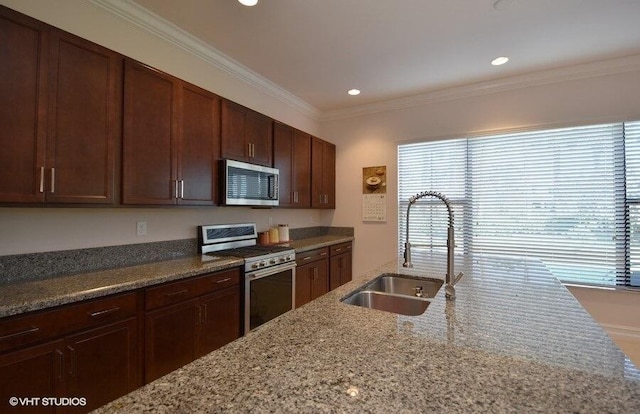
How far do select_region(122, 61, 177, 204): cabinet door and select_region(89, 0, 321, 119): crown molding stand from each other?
549mm

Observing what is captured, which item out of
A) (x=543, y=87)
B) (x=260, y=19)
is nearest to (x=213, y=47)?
(x=260, y=19)

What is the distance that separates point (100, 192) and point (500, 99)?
161 inches

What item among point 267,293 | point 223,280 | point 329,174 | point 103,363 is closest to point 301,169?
point 329,174

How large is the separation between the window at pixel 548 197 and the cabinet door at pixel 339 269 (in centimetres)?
104

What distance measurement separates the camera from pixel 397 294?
1723mm

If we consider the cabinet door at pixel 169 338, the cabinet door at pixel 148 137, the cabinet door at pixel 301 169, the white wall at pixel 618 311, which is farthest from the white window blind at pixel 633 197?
the cabinet door at pixel 148 137

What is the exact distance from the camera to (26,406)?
1.29m

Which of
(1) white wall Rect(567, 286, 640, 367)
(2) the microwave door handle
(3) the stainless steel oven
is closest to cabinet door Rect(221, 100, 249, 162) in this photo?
(2) the microwave door handle

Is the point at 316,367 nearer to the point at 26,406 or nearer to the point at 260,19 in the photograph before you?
the point at 26,406

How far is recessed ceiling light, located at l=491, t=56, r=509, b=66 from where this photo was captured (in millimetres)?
2971

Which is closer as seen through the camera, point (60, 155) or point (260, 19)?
point (60, 155)

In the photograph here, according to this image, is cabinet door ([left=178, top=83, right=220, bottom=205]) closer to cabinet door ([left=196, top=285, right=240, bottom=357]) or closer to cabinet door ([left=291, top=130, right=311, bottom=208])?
cabinet door ([left=196, top=285, right=240, bottom=357])

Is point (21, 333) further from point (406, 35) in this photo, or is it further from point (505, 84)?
point (505, 84)

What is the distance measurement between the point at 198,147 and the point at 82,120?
80cm
